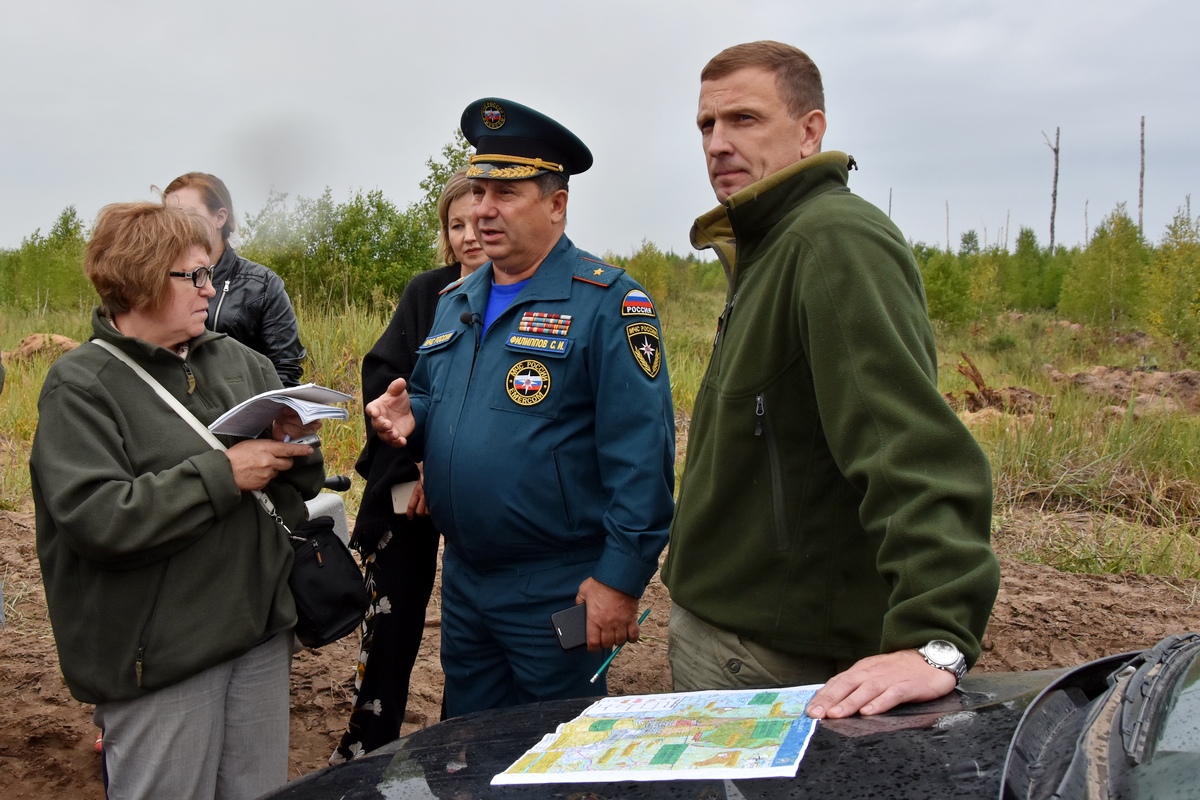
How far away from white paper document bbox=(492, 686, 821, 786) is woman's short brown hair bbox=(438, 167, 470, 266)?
2427mm

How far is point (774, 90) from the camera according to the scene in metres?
2.23

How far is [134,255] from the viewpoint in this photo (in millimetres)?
2494

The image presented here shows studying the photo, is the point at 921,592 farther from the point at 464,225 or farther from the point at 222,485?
the point at 464,225

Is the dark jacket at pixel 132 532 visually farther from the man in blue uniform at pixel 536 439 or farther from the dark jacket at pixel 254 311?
the dark jacket at pixel 254 311

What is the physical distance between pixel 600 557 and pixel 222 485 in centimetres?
101

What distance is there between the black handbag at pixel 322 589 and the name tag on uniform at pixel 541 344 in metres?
0.75

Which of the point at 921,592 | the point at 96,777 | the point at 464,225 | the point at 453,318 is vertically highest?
the point at 464,225

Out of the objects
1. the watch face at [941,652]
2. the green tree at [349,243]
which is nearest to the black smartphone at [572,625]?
the watch face at [941,652]

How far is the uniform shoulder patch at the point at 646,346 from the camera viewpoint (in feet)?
9.20

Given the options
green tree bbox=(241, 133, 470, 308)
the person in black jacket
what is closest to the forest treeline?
green tree bbox=(241, 133, 470, 308)

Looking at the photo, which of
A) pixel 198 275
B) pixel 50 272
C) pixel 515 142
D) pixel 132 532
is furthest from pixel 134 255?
pixel 50 272

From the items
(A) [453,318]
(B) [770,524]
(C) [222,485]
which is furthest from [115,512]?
(B) [770,524]

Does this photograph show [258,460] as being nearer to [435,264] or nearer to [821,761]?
[821,761]

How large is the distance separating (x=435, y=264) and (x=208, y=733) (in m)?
8.83
